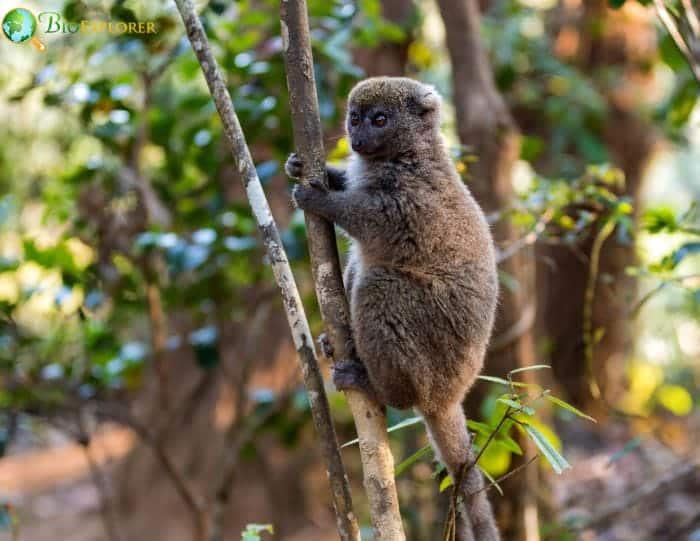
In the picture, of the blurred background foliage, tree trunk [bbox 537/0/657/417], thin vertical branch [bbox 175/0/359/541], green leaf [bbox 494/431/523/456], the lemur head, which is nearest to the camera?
thin vertical branch [bbox 175/0/359/541]

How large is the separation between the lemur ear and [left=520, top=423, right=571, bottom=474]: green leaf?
2208 millimetres

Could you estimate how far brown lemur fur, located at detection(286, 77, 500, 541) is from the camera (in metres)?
3.88

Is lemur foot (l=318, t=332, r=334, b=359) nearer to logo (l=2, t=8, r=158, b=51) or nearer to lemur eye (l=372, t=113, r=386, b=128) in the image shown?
lemur eye (l=372, t=113, r=386, b=128)

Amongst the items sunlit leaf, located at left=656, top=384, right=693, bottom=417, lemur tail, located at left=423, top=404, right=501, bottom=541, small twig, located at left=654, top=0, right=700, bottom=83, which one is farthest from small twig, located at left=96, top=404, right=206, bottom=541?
sunlit leaf, located at left=656, top=384, right=693, bottom=417

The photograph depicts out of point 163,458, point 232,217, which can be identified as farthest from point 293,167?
point 163,458

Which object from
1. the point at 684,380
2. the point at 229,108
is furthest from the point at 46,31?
the point at 684,380

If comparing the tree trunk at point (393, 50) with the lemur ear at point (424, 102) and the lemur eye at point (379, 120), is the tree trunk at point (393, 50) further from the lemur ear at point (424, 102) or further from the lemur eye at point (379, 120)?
the lemur eye at point (379, 120)

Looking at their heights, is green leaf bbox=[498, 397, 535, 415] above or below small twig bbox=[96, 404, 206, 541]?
below

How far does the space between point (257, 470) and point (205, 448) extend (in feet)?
2.06

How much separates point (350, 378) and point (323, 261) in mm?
695

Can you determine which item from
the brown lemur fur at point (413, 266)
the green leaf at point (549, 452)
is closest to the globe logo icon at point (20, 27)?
the brown lemur fur at point (413, 266)

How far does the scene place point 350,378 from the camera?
3.77 metres

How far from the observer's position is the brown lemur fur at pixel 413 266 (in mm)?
3885

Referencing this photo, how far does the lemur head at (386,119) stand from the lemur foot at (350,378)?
1326mm
